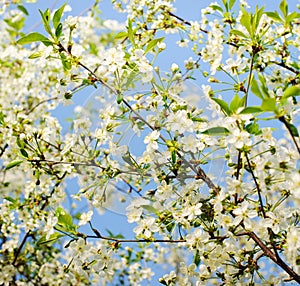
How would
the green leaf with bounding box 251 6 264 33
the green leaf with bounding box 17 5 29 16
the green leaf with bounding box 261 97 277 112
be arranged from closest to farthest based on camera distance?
the green leaf with bounding box 261 97 277 112 < the green leaf with bounding box 251 6 264 33 < the green leaf with bounding box 17 5 29 16

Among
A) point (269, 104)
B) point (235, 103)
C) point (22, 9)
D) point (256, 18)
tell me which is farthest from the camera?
point (22, 9)

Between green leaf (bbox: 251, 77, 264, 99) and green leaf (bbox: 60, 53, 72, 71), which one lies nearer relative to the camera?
green leaf (bbox: 251, 77, 264, 99)

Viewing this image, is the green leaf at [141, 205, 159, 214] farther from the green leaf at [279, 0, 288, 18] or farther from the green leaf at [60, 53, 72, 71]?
the green leaf at [279, 0, 288, 18]

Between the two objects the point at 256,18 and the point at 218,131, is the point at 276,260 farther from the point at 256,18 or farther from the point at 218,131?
the point at 256,18

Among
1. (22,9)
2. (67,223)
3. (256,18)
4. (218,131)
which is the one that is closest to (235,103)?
(218,131)

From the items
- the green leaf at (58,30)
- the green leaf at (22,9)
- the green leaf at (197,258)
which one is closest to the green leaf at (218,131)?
the green leaf at (197,258)

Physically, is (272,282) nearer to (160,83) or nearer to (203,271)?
(203,271)

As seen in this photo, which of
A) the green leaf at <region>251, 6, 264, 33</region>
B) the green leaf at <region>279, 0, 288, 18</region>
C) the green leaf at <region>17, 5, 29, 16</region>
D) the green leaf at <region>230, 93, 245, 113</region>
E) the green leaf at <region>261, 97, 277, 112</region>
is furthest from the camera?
the green leaf at <region>17, 5, 29, 16</region>

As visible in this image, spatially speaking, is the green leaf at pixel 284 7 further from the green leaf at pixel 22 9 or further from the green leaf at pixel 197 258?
the green leaf at pixel 22 9

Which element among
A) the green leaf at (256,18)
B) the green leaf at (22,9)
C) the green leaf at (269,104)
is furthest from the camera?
the green leaf at (22,9)

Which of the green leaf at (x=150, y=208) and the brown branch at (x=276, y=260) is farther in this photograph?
the green leaf at (x=150, y=208)

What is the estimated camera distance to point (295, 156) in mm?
989

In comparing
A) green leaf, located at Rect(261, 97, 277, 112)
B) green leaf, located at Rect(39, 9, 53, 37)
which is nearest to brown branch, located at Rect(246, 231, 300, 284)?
green leaf, located at Rect(261, 97, 277, 112)

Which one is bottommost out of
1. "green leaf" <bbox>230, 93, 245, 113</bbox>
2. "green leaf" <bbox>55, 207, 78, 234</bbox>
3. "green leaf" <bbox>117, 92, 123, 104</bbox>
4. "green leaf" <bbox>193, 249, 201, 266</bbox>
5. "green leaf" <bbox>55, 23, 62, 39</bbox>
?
"green leaf" <bbox>193, 249, 201, 266</bbox>
